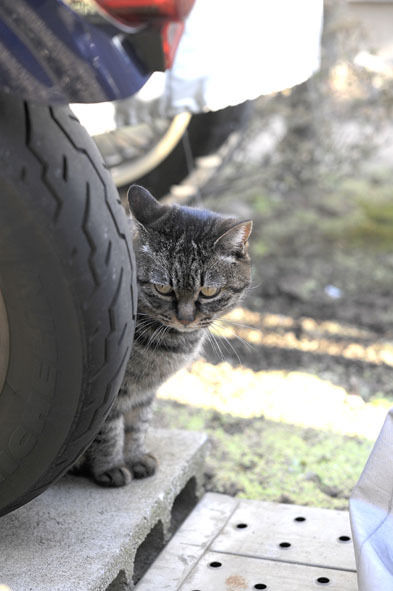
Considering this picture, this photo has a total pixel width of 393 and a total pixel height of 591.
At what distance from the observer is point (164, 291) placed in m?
1.89

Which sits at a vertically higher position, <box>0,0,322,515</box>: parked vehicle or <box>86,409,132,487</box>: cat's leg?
<box>0,0,322,515</box>: parked vehicle

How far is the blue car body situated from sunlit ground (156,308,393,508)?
40.0 inches

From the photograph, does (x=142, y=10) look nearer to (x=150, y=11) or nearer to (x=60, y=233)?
(x=150, y=11)

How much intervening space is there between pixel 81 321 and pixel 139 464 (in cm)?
78

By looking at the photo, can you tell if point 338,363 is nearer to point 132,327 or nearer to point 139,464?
point 139,464

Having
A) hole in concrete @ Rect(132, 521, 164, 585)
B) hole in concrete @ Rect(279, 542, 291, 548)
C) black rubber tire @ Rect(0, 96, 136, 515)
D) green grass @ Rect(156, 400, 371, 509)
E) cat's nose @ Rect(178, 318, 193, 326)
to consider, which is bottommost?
green grass @ Rect(156, 400, 371, 509)

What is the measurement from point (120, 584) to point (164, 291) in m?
0.70

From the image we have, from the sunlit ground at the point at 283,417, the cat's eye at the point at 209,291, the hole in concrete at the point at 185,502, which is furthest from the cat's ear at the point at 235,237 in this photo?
the hole in concrete at the point at 185,502

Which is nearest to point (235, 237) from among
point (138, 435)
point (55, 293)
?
point (138, 435)

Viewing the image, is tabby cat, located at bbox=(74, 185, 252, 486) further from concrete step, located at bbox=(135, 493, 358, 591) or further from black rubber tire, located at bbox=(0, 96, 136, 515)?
black rubber tire, located at bbox=(0, 96, 136, 515)

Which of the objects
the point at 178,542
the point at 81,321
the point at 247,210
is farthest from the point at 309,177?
the point at 81,321

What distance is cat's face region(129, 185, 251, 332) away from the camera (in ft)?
6.18

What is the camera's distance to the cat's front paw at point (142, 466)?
195cm

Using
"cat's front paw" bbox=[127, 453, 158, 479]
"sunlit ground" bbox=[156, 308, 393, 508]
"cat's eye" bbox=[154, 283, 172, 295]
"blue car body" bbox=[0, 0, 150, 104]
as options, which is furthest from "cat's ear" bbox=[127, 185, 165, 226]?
"blue car body" bbox=[0, 0, 150, 104]
